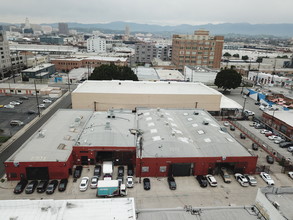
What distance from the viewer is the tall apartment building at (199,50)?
308 ft

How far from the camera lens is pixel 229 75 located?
65500 mm

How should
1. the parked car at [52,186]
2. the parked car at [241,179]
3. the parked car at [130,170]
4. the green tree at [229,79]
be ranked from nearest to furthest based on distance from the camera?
the parked car at [52,186] → the parked car at [241,179] → the parked car at [130,170] → the green tree at [229,79]

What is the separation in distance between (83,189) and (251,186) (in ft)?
64.2

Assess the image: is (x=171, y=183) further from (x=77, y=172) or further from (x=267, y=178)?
(x=267, y=178)

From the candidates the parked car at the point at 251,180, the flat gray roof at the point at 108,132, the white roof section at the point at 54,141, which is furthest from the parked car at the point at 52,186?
the parked car at the point at 251,180

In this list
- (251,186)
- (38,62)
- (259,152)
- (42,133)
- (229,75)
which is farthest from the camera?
(38,62)

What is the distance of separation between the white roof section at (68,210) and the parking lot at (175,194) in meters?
6.30

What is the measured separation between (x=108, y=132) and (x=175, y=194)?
12.6 m

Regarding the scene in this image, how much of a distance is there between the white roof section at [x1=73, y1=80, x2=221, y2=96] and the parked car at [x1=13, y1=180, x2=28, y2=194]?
2360cm

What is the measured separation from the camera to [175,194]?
Answer: 24672 millimetres

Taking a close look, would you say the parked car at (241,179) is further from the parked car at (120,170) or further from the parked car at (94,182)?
the parked car at (94,182)

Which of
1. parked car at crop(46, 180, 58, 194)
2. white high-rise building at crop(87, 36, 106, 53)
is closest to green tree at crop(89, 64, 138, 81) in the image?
parked car at crop(46, 180, 58, 194)

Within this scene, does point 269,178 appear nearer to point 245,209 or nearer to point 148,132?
point 245,209

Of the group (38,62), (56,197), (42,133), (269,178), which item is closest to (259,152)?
(269,178)
